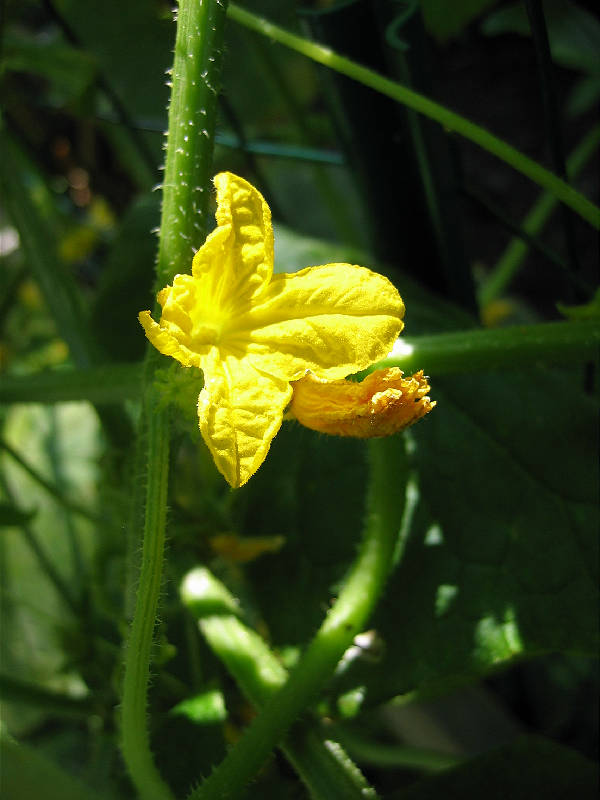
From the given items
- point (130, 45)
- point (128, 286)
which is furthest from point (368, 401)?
point (130, 45)

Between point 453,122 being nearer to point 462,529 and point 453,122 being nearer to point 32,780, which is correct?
point 462,529

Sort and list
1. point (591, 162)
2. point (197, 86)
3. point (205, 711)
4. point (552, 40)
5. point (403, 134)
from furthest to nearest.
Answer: point (591, 162)
point (552, 40)
point (403, 134)
point (205, 711)
point (197, 86)

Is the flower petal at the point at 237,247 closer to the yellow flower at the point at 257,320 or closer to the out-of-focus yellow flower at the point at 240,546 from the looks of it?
the yellow flower at the point at 257,320

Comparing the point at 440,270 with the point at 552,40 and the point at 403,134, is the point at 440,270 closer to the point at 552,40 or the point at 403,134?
the point at 403,134

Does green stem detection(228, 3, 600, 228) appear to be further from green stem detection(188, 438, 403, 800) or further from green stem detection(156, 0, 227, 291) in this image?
green stem detection(188, 438, 403, 800)

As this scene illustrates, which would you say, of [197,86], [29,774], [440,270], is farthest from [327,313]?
[440,270]

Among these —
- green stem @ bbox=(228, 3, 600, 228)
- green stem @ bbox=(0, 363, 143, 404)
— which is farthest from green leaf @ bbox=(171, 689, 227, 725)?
green stem @ bbox=(228, 3, 600, 228)

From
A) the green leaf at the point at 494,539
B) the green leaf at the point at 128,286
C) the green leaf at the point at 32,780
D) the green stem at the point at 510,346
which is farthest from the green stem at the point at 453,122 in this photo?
the green leaf at the point at 32,780
